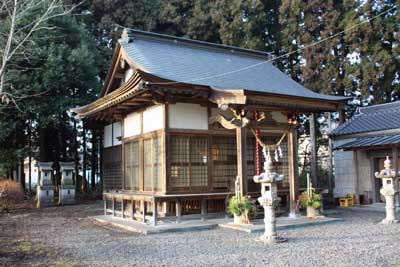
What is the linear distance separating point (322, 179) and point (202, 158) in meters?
14.2

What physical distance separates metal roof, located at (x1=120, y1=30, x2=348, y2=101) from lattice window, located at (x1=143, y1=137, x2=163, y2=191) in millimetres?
1974

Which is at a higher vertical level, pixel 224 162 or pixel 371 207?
pixel 224 162

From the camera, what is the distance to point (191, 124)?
10625 millimetres

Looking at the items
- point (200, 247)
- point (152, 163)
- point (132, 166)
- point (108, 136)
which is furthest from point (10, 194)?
point (200, 247)

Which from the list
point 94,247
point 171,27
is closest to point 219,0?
point 171,27

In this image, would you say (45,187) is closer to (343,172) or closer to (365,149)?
(343,172)

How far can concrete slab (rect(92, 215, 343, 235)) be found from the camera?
357 inches

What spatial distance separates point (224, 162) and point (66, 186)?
9.35 metres

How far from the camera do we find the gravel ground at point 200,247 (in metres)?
6.08

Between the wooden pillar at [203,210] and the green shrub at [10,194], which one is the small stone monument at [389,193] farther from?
the green shrub at [10,194]

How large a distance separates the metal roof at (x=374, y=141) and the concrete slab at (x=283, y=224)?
Answer: 3998mm

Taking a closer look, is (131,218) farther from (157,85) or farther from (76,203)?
(76,203)

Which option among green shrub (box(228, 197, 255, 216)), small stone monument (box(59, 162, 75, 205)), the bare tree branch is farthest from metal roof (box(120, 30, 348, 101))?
small stone monument (box(59, 162, 75, 205))

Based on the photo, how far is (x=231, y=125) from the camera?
9852 millimetres
